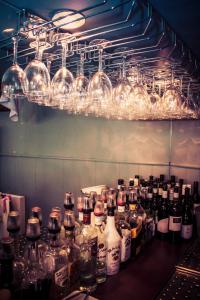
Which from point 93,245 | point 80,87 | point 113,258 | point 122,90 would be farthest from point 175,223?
point 80,87

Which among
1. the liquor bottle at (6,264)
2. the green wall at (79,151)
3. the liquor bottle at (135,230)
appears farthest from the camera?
the green wall at (79,151)

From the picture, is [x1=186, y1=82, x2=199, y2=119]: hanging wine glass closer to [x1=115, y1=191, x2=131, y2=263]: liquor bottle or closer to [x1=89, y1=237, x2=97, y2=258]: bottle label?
[x1=115, y1=191, x2=131, y2=263]: liquor bottle

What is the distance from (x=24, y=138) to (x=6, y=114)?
1.88 ft

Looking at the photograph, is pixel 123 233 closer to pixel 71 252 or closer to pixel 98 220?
pixel 98 220

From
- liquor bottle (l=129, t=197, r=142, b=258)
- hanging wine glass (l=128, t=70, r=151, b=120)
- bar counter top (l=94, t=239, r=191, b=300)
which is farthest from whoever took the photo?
hanging wine glass (l=128, t=70, r=151, b=120)

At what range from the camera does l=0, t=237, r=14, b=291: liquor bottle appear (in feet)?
2.55

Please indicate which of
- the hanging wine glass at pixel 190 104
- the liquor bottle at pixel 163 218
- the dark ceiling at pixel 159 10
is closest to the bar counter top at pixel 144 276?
the liquor bottle at pixel 163 218

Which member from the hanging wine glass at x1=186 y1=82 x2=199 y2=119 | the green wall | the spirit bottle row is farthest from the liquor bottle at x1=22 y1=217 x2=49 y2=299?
the green wall

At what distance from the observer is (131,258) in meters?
1.20

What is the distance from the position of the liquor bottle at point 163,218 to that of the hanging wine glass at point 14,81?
3.55ft

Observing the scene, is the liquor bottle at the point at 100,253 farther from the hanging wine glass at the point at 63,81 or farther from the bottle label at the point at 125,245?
the hanging wine glass at the point at 63,81

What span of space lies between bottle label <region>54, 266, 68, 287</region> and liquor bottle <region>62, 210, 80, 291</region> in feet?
0.09

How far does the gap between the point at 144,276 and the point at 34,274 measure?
0.48 meters

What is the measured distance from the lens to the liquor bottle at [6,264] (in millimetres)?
776
